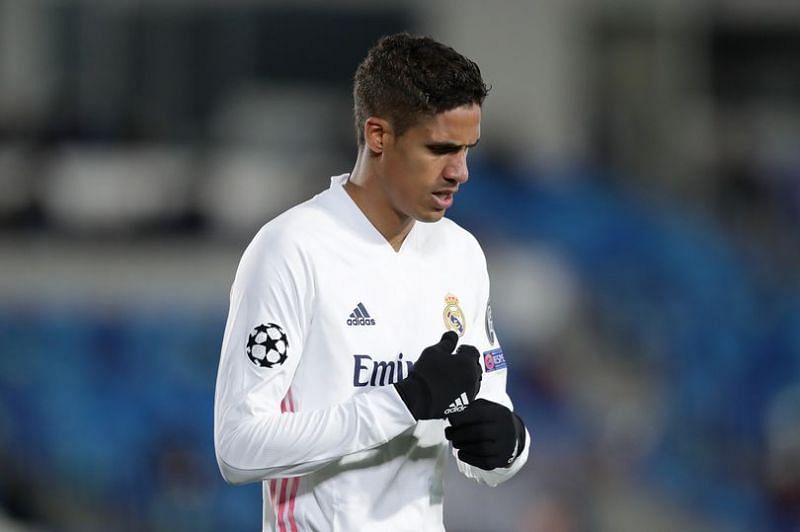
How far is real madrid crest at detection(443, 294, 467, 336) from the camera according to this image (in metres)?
2.74

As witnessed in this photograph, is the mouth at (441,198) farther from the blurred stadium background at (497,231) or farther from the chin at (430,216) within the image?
the blurred stadium background at (497,231)

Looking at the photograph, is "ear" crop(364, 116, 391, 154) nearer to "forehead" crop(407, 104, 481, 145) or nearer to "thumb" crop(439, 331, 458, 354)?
"forehead" crop(407, 104, 481, 145)

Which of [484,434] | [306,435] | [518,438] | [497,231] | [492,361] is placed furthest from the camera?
[497,231]

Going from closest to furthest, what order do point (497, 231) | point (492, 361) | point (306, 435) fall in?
point (306, 435)
point (492, 361)
point (497, 231)

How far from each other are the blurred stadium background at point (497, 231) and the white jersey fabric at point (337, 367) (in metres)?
4.90

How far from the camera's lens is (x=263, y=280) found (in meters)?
2.53

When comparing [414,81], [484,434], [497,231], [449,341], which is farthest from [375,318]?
[497,231]

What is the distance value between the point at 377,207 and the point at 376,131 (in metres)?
0.16

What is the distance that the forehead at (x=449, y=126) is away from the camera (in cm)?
258

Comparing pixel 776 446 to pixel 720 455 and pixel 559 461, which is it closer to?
pixel 720 455

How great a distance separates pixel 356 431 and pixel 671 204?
8.21 metres

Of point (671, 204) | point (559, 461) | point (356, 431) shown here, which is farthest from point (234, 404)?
point (671, 204)

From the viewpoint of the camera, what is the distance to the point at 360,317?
2617 millimetres

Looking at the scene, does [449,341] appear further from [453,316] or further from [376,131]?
[376,131]
